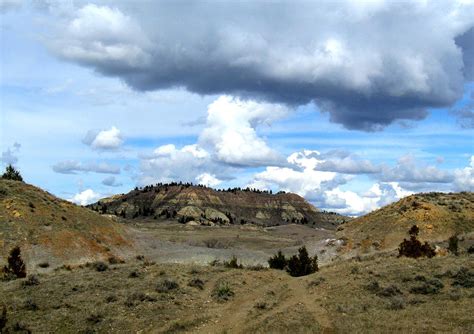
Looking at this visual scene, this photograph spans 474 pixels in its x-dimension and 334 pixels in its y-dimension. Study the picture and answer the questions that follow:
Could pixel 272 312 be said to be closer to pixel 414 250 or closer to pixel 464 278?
pixel 464 278

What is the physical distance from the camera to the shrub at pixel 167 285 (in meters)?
23.6

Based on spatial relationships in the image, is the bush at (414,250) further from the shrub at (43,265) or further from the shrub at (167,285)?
the shrub at (43,265)

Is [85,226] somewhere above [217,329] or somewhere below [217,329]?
above

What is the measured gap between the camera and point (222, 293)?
2355 cm

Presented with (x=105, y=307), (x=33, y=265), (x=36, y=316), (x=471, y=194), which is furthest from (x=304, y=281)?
(x=471, y=194)

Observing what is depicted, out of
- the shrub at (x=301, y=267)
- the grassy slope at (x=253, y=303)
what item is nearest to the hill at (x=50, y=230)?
the grassy slope at (x=253, y=303)

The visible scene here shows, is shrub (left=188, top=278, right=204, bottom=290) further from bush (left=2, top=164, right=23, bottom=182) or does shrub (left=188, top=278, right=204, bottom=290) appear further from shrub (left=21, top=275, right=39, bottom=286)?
bush (left=2, top=164, right=23, bottom=182)

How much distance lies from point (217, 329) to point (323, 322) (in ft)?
13.8

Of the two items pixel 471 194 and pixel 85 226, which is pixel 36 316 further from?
pixel 471 194

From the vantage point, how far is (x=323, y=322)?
A: 18391 mm

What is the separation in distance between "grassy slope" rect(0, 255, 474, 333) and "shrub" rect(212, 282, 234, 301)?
0.24m

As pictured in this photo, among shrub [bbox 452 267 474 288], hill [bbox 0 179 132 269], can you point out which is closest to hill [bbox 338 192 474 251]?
hill [bbox 0 179 132 269]

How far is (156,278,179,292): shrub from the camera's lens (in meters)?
23.6

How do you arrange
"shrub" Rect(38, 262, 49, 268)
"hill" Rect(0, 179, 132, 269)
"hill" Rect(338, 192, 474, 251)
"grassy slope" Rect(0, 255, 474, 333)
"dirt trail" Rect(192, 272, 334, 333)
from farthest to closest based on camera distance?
"hill" Rect(338, 192, 474, 251), "hill" Rect(0, 179, 132, 269), "shrub" Rect(38, 262, 49, 268), "dirt trail" Rect(192, 272, 334, 333), "grassy slope" Rect(0, 255, 474, 333)
